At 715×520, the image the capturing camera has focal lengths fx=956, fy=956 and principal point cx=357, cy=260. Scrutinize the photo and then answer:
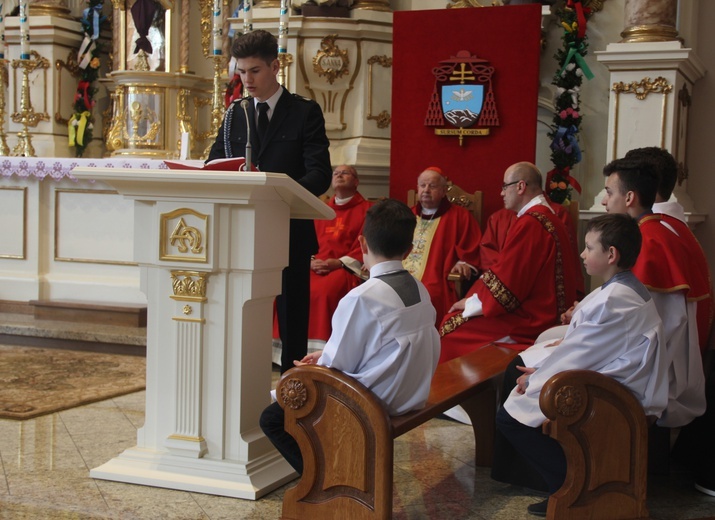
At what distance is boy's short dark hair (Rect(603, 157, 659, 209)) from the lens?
12.1 feet

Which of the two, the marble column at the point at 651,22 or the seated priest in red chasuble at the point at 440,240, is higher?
the marble column at the point at 651,22

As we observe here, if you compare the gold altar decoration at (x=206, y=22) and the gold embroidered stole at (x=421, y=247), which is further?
the gold altar decoration at (x=206, y=22)

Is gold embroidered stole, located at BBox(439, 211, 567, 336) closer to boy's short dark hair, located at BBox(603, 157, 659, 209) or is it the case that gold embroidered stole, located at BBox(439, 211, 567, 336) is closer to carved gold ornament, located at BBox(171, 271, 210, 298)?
boy's short dark hair, located at BBox(603, 157, 659, 209)

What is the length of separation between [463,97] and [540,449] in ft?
12.0

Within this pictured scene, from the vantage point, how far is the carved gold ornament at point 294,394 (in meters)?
2.94

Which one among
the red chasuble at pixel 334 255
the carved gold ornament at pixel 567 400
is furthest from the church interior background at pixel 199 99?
the carved gold ornament at pixel 567 400

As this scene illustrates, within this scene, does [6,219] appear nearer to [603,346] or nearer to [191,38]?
[191,38]

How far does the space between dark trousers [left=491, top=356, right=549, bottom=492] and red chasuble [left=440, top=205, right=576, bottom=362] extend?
0.99m

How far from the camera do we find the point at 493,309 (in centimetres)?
474

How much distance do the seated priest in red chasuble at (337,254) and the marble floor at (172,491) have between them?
1563 millimetres

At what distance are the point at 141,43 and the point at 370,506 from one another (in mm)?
5823

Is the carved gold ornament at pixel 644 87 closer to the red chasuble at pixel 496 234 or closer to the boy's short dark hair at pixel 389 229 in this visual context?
the red chasuble at pixel 496 234

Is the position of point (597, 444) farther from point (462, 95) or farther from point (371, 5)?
point (371, 5)

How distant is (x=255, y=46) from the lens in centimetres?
372
